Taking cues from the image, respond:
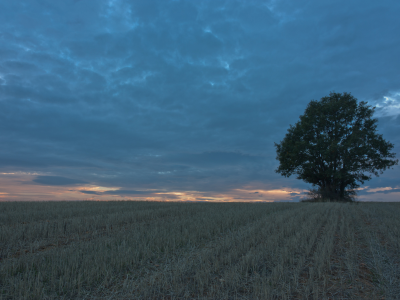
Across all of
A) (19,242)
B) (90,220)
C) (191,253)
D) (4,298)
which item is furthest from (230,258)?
(90,220)

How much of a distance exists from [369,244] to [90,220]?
38.7 ft

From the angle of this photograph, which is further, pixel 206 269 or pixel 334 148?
pixel 334 148

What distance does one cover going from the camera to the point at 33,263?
5.86 meters

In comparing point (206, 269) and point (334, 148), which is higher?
point (334, 148)

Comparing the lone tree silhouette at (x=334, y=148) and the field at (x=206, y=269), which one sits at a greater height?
the lone tree silhouette at (x=334, y=148)

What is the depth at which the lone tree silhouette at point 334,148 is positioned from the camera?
29.8 m

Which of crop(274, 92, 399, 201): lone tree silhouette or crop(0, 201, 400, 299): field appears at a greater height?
crop(274, 92, 399, 201): lone tree silhouette

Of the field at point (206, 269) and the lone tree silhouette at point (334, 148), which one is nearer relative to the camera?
the field at point (206, 269)

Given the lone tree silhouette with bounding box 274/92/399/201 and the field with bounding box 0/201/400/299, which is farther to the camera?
the lone tree silhouette with bounding box 274/92/399/201

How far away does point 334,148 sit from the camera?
92.7 feet

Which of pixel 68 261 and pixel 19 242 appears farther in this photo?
pixel 19 242

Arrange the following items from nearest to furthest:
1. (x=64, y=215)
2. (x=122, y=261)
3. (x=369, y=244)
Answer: (x=122, y=261) < (x=369, y=244) < (x=64, y=215)

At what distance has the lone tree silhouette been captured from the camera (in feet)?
97.7

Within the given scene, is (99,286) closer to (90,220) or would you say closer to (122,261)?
(122,261)
